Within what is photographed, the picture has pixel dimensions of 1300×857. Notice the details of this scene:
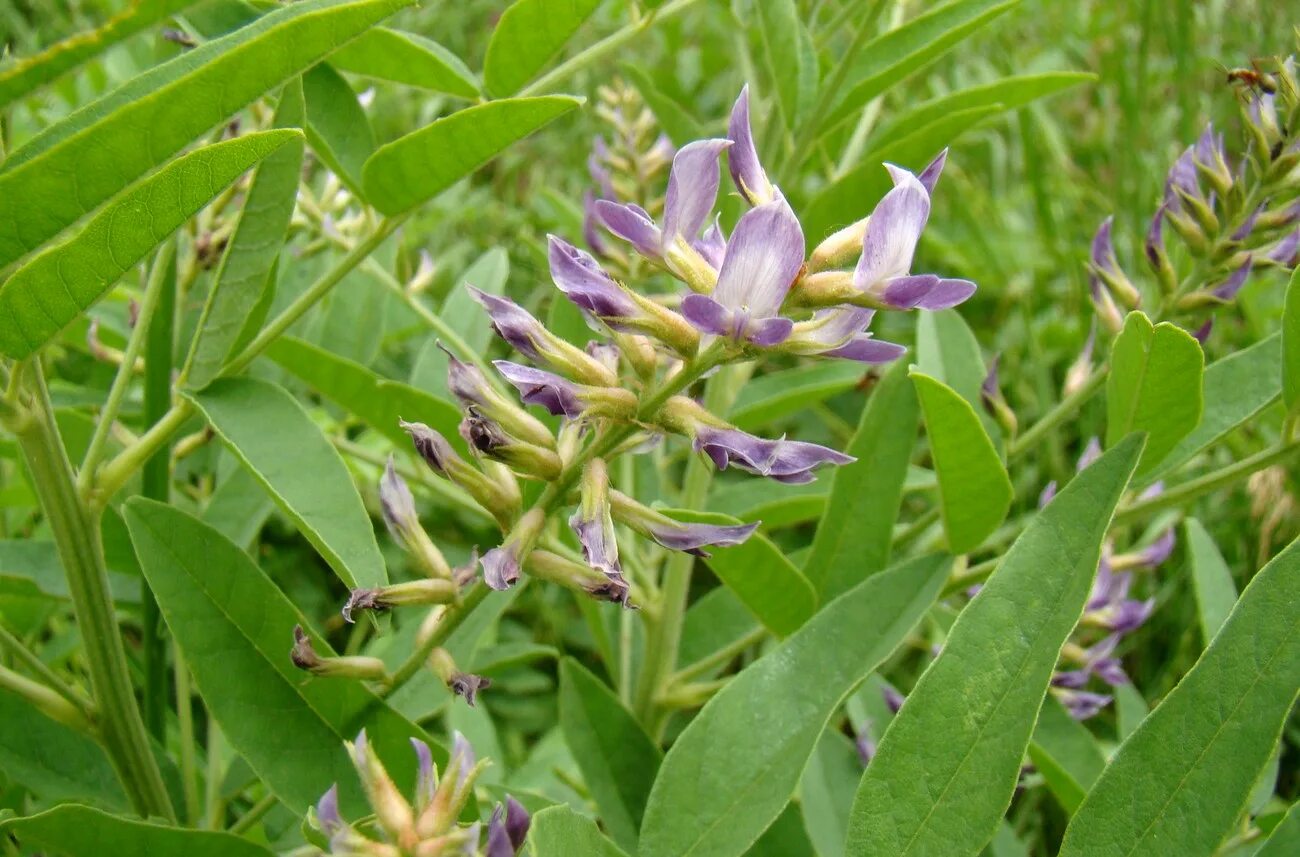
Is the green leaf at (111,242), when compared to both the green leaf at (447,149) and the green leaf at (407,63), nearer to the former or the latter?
the green leaf at (447,149)

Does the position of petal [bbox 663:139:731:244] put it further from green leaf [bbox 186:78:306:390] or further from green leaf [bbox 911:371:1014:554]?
green leaf [bbox 186:78:306:390]

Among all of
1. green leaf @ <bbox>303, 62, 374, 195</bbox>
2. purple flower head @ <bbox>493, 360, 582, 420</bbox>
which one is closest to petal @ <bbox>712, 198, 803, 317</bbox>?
purple flower head @ <bbox>493, 360, 582, 420</bbox>

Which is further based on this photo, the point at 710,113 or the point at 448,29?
the point at 448,29

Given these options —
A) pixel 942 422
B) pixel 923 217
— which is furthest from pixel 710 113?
pixel 923 217

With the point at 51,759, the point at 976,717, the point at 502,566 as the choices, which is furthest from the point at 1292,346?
the point at 51,759

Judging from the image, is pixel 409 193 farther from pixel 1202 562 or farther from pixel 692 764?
pixel 1202 562

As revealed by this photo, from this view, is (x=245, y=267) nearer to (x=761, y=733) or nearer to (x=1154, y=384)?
(x=761, y=733)

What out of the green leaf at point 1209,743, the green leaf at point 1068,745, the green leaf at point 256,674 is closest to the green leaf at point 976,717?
the green leaf at point 1209,743
